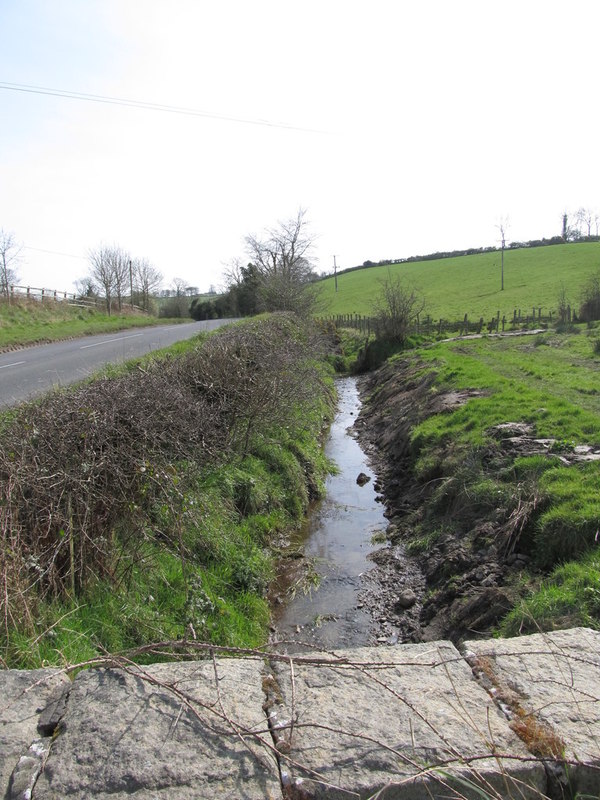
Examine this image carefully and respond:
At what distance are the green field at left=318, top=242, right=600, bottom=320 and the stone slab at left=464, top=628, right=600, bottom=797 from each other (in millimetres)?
37132

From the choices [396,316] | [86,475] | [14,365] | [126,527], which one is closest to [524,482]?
[126,527]

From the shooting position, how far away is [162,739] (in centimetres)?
215

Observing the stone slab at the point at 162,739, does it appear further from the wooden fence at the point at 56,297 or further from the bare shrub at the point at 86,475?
the wooden fence at the point at 56,297

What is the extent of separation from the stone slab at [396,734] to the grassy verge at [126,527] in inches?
35.6

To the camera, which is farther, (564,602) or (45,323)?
(45,323)

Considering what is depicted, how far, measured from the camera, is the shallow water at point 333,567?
239 inches

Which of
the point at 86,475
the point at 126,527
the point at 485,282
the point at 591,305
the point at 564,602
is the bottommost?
the point at 564,602

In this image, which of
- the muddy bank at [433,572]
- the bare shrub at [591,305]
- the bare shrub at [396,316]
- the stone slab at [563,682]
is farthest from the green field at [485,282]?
the stone slab at [563,682]

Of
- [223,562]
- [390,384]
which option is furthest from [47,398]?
[390,384]

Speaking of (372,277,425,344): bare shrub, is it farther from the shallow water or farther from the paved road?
the shallow water

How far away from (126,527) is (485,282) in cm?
5751

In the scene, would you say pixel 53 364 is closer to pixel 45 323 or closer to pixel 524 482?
pixel 524 482

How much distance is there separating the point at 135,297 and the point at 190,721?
59.2 metres

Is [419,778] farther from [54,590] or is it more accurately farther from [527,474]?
[527,474]
